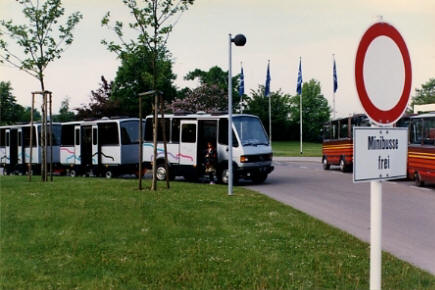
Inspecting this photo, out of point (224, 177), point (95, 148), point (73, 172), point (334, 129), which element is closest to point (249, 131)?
point (224, 177)

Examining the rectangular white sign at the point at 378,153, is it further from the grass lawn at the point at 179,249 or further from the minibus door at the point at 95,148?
the minibus door at the point at 95,148

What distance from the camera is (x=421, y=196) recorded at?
1644cm

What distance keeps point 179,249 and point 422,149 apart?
12949 mm

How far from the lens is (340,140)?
92.6 feet

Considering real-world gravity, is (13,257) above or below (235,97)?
below

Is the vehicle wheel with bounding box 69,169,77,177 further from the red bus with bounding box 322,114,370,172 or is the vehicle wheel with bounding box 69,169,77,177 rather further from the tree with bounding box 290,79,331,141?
the tree with bounding box 290,79,331,141

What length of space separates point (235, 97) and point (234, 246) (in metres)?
83.9

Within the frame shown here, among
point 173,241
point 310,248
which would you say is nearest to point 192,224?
point 173,241

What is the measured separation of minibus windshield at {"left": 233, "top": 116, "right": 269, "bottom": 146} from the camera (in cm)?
2117

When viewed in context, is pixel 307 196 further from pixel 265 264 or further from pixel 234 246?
pixel 265 264

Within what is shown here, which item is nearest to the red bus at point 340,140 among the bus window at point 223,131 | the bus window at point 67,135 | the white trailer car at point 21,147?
the bus window at point 223,131

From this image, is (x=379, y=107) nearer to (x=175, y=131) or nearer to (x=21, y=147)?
(x=175, y=131)

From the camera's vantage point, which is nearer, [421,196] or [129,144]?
[421,196]

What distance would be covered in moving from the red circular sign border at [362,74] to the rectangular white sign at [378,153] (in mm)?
97
